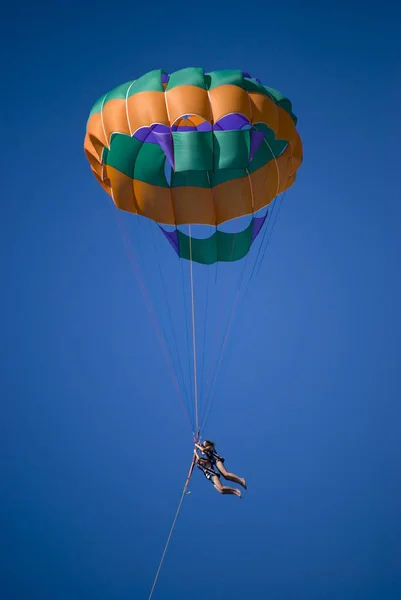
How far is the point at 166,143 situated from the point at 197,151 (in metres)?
0.50

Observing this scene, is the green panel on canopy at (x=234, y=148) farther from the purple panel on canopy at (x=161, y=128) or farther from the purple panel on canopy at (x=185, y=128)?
the purple panel on canopy at (x=161, y=128)

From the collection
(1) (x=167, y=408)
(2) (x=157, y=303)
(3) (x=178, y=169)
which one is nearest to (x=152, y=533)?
(1) (x=167, y=408)

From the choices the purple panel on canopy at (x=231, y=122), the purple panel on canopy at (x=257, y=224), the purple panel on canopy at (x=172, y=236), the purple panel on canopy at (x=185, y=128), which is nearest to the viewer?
the purple panel on canopy at (x=231, y=122)

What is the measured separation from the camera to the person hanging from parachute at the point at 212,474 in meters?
10.8

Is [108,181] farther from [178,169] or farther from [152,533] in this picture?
[152,533]

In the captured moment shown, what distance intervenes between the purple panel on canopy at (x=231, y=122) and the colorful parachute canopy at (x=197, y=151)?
0.6 inches

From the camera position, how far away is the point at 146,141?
1145 centimetres

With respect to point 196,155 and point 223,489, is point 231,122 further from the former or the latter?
point 223,489

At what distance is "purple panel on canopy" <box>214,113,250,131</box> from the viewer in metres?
10.8

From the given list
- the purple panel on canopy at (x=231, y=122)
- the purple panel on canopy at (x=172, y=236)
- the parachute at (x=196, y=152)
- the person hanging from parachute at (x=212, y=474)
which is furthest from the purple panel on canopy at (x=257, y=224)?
the person hanging from parachute at (x=212, y=474)

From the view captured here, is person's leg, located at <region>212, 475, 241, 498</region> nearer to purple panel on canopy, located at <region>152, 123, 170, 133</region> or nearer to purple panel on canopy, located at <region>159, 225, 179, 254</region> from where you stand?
purple panel on canopy, located at <region>159, 225, 179, 254</region>

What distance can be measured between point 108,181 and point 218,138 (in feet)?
7.76

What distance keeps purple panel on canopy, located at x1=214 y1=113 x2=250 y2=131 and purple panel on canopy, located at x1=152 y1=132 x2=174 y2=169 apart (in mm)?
Result: 790

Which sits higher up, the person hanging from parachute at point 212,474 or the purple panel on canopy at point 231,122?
the purple panel on canopy at point 231,122
